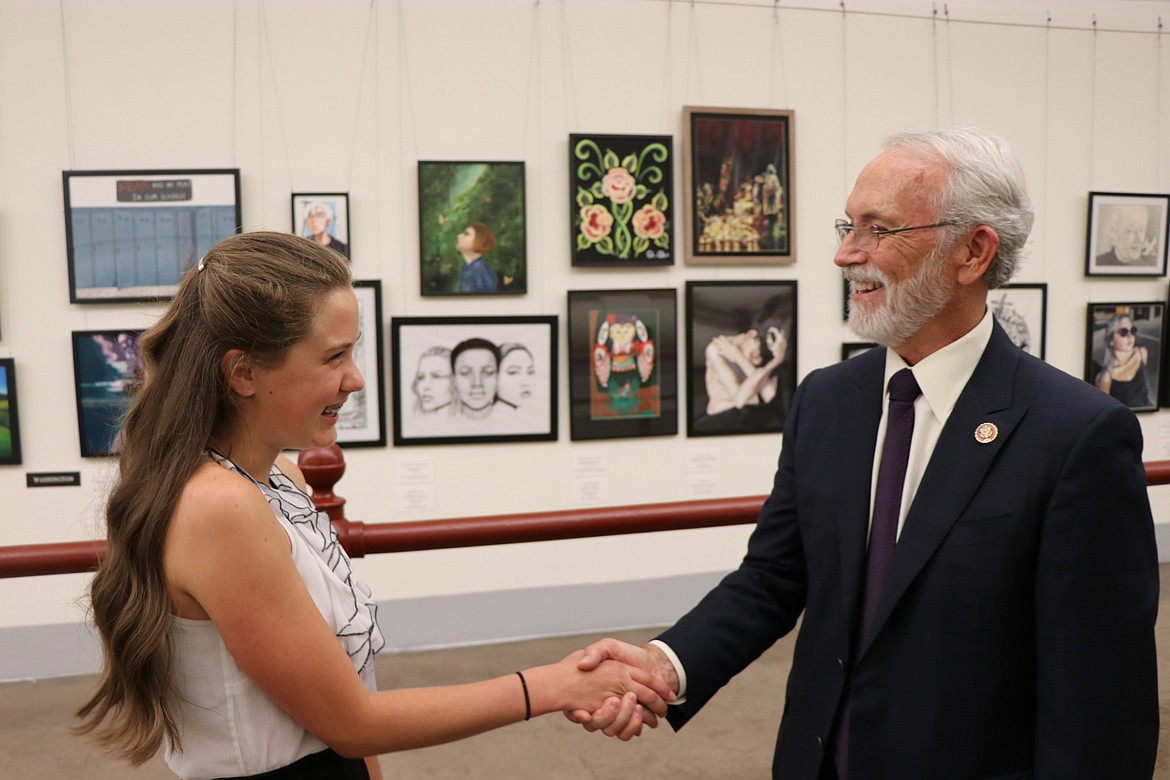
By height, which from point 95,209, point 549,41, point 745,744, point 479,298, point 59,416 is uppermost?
point 549,41

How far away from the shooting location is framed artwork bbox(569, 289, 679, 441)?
5605mm

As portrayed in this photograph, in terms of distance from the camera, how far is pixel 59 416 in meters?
5.15

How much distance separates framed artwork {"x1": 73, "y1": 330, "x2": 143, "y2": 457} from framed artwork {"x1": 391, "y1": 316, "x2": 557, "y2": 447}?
4.49 ft

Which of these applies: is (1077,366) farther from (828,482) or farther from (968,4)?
(828,482)

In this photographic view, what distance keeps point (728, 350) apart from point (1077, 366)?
8.08ft

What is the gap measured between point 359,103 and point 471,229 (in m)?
0.88

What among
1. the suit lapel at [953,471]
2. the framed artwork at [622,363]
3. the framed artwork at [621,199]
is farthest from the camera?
the framed artwork at [622,363]

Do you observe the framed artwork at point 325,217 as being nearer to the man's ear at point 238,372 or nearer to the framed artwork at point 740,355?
the framed artwork at point 740,355

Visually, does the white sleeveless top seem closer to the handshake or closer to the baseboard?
the handshake

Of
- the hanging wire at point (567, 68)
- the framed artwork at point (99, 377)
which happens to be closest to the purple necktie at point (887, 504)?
the hanging wire at point (567, 68)

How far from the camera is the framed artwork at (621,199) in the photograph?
550cm

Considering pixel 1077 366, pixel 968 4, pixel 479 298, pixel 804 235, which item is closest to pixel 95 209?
pixel 479 298

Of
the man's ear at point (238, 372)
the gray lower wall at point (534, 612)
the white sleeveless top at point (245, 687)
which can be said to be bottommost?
the gray lower wall at point (534, 612)

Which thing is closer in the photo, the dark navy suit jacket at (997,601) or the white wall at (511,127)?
the dark navy suit jacket at (997,601)
